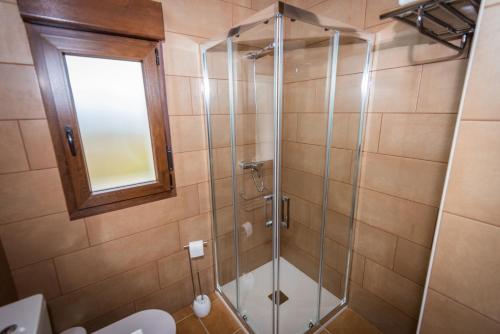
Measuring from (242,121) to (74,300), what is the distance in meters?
1.61

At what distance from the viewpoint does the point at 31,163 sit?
1130mm

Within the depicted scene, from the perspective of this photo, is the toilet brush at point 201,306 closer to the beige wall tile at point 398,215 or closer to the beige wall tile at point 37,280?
the beige wall tile at point 37,280

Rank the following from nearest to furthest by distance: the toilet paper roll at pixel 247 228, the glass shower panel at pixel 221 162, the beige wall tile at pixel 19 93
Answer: the beige wall tile at pixel 19 93 < the glass shower panel at pixel 221 162 < the toilet paper roll at pixel 247 228

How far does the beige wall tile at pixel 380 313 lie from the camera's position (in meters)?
1.48

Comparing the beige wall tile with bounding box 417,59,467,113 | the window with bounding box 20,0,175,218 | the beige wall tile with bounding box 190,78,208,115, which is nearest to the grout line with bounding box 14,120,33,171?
the window with bounding box 20,0,175,218

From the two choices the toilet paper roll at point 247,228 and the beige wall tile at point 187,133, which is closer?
the beige wall tile at point 187,133

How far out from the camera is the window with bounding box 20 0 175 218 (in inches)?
44.8

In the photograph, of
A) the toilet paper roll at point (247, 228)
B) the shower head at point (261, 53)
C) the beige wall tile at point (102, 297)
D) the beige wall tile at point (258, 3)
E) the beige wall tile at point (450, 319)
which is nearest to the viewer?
the beige wall tile at point (450, 319)

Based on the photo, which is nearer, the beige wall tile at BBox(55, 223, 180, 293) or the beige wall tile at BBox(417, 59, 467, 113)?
the beige wall tile at BBox(417, 59, 467, 113)

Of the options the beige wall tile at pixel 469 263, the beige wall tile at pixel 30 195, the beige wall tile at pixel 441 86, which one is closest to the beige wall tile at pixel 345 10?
the beige wall tile at pixel 441 86

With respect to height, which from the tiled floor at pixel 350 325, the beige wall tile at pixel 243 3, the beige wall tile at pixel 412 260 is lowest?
the tiled floor at pixel 350 325

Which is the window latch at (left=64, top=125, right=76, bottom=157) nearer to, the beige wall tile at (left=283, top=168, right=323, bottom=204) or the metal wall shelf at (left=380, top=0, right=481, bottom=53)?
the beige wall tile at (left=283, top=168, right=323, bottom=204)

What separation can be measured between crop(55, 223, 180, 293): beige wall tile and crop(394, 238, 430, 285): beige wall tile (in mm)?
1534

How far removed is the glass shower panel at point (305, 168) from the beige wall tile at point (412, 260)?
578 mm
